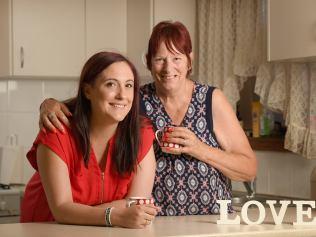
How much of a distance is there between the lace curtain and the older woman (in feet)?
3.13

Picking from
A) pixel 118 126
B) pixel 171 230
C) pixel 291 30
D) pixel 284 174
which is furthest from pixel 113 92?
pixel 284 174

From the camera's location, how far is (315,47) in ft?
11.2

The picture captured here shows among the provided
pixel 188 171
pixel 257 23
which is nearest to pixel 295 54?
pixel 257 23

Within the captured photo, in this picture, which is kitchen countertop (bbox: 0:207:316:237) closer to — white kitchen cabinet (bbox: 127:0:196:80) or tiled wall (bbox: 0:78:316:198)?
tiled wall (bbox: 0:78:316:198)

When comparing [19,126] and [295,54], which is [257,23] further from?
[19,126]

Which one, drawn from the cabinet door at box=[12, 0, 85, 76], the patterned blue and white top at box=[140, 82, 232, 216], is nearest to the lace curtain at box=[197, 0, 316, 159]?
the cabinet door at box=[12, 0, 85, 76]

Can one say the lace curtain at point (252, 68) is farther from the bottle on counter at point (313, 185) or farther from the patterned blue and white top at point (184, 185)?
the patterned blue and white top at point (184, 185)

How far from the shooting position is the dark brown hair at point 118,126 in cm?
255

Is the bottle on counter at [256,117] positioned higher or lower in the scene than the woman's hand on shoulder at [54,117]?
lower

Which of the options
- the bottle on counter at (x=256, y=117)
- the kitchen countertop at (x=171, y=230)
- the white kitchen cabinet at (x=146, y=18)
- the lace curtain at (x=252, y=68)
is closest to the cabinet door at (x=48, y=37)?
the white kitchen cabinet at (x=146, y=18)

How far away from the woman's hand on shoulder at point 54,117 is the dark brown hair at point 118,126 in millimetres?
33

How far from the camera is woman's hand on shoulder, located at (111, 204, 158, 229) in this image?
234 centimetres

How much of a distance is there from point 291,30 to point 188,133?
1095mm

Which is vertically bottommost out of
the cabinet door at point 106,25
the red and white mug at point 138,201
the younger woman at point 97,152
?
the red and white mug at point 138,201
